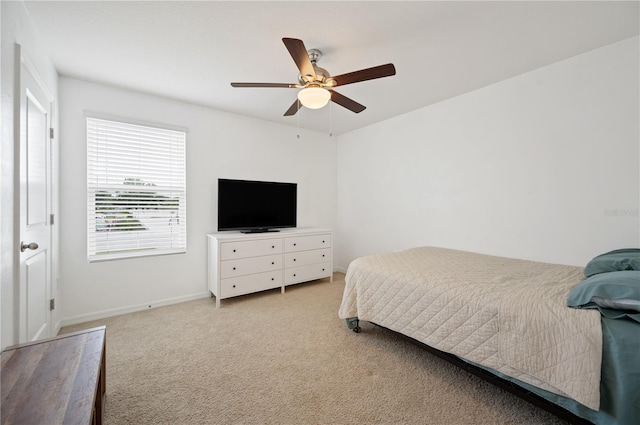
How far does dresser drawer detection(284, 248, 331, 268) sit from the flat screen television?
0.47m

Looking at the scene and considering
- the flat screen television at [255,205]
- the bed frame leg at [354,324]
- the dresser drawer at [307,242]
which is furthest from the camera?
the dresser drawer at [307,242]

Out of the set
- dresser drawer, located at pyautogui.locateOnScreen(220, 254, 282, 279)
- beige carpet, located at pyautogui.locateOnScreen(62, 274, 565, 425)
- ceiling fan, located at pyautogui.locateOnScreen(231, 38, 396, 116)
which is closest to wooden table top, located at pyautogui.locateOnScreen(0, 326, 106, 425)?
beige carpet, located at pyautogui.locateOnScreen(62, 274, 565, 425)

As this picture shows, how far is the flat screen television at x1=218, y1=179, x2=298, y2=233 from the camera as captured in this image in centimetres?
340

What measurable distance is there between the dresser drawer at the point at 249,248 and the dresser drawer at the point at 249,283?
0.89ft

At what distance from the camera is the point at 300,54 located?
1679 mm

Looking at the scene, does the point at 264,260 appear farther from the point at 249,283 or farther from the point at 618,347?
the point at 618,347

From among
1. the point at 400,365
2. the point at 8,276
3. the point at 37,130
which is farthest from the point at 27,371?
the point at 400,365

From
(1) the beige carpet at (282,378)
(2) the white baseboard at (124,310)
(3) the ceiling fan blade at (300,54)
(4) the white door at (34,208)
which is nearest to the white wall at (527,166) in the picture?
(1) the beige carpet at (282,378)

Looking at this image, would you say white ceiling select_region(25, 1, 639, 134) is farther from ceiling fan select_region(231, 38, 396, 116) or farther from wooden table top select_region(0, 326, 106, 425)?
wooden table top select_region(0, 326, 106, 425)

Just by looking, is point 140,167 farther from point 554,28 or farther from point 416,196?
point 554,28

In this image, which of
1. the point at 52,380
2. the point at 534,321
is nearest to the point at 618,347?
the point at 534,321

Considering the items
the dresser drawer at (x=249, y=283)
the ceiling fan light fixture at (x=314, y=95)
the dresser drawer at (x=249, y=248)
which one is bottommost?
the dresser drawer at (x=249, y=283)

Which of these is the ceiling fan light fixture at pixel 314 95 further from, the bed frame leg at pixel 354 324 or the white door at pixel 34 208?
the bed frame leg at pixel 354 324

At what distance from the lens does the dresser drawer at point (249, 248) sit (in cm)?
311
